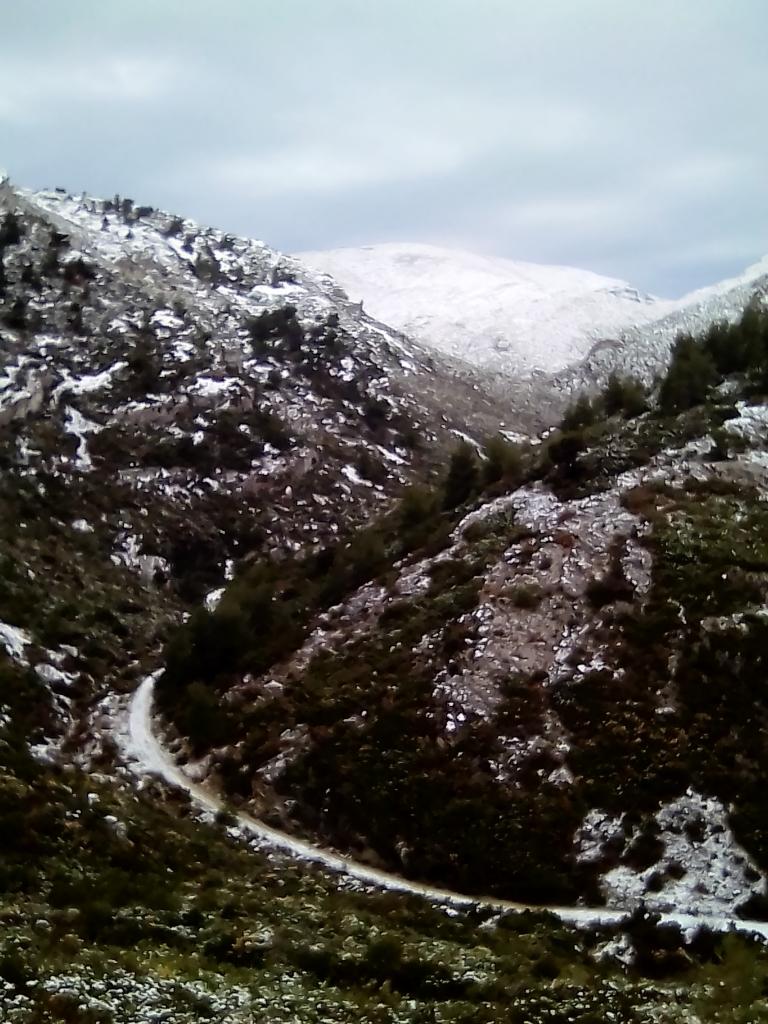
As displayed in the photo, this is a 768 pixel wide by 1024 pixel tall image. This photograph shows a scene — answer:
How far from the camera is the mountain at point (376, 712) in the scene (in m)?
14.8

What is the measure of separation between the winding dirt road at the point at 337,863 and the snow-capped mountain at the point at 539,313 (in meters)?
78.2

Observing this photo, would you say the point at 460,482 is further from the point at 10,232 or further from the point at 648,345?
the point at 648,345

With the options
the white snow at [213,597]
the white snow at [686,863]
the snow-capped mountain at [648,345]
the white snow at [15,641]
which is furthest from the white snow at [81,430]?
the snow-capped mountain at [648,345]

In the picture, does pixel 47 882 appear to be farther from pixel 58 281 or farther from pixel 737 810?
pixel 58 281

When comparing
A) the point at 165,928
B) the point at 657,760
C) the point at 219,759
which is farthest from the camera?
the point at 219,759

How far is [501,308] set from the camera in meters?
154

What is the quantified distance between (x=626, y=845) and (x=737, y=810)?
2920 millimetres

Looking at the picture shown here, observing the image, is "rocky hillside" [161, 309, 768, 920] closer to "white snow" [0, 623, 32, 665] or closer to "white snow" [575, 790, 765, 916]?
"white snow" [575, 790, 765, 916]

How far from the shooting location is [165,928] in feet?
50.1

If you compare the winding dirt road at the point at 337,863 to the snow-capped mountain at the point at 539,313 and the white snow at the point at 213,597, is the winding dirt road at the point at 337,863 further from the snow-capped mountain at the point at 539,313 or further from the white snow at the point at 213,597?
the snow-capped mountain at the point at 539,313

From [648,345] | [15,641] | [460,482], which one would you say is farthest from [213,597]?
[648,345]

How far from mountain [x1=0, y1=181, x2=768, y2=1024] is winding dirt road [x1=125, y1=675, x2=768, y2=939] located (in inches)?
4.7

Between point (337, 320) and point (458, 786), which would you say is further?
point (337, 320)

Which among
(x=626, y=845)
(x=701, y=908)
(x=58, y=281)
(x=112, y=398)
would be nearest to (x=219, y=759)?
(x=626, y=845)
